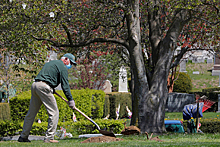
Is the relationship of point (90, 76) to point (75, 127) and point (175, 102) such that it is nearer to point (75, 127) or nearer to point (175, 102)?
point (175, 102)

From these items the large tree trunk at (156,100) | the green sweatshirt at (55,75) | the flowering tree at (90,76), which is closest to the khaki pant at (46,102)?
the green sweatshirt at (55,75)

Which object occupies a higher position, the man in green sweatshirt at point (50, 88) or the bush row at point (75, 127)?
the man in green sweatshirt at point (50, 88)

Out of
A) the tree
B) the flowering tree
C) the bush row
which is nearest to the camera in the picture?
the tree

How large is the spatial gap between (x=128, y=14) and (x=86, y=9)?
1.54 meters

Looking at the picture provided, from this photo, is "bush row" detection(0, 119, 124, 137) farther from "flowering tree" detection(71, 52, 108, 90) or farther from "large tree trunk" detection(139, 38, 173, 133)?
"flowering tree" detection(71, 52, 108, 90)

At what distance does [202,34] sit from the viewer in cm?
1233

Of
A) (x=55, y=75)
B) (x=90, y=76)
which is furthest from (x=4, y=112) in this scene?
(x=55, y=75)

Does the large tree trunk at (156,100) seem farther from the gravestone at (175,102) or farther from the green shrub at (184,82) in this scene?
the green shrub at (184,82)

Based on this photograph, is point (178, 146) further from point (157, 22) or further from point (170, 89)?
point (170, 89)

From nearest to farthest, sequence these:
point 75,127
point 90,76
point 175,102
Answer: point 75,127 → point 175,102 → point 90,76

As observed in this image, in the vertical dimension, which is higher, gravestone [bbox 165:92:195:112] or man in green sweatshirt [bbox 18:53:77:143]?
man in green sweatshirt [bbox 18:53:77:143]

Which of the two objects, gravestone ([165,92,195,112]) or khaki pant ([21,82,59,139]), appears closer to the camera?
khaki pant ([21,82,59,139])

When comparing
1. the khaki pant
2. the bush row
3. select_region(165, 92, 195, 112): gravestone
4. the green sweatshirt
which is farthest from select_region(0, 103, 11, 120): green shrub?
select_region(165, 92, 195, 112): gravestone

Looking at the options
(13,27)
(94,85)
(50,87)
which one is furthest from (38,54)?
(94,85)
